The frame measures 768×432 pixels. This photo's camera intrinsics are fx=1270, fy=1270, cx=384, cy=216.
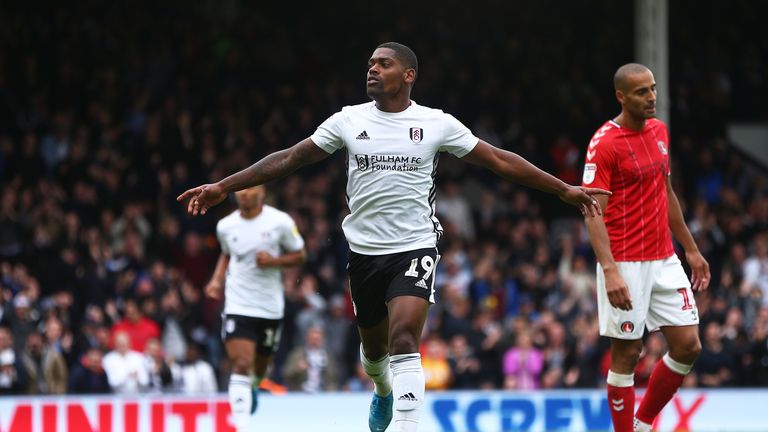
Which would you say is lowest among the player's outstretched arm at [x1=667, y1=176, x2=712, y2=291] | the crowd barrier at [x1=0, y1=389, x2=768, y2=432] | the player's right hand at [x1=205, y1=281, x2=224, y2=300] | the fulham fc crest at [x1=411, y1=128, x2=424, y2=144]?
the crowd barrier at [x1=0, y1=389, x2=768, y2=432]

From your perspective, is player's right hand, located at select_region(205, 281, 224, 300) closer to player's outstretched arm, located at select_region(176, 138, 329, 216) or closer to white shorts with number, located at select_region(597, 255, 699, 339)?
player's outstretched arm, located at select_region(176, 138, 329, 216)

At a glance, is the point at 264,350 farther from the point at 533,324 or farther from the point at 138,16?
the point at 138,16

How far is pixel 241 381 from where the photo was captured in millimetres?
11109

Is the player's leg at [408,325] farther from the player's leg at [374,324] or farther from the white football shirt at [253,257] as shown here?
the white football shirt at [253,257]

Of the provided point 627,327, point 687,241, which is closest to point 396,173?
point 627,327

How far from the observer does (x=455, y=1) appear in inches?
997

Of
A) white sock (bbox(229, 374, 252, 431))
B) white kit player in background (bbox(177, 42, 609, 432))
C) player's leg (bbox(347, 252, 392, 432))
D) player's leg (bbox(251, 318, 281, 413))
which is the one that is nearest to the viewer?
white kit player in background (bbox(177, 42, 609, 432))

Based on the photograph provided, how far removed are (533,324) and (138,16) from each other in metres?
8.81

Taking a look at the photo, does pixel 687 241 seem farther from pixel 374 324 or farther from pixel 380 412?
pixel 380 412

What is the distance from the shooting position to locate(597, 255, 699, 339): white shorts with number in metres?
8.45

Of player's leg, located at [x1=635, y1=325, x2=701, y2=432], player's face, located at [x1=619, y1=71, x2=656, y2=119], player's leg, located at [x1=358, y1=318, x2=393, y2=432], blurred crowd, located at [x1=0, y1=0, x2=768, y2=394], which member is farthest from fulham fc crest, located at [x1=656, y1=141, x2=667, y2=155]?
blurred crowd, located at [x1=0, y1=0, x2=768, y2=394]

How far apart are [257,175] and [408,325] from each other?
4.28 feet

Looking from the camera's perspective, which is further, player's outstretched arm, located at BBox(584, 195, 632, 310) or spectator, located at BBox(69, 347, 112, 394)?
spectator, located at BBox(69, 347, 112, 394)

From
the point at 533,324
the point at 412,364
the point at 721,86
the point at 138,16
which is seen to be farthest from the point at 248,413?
the point at 721,86
